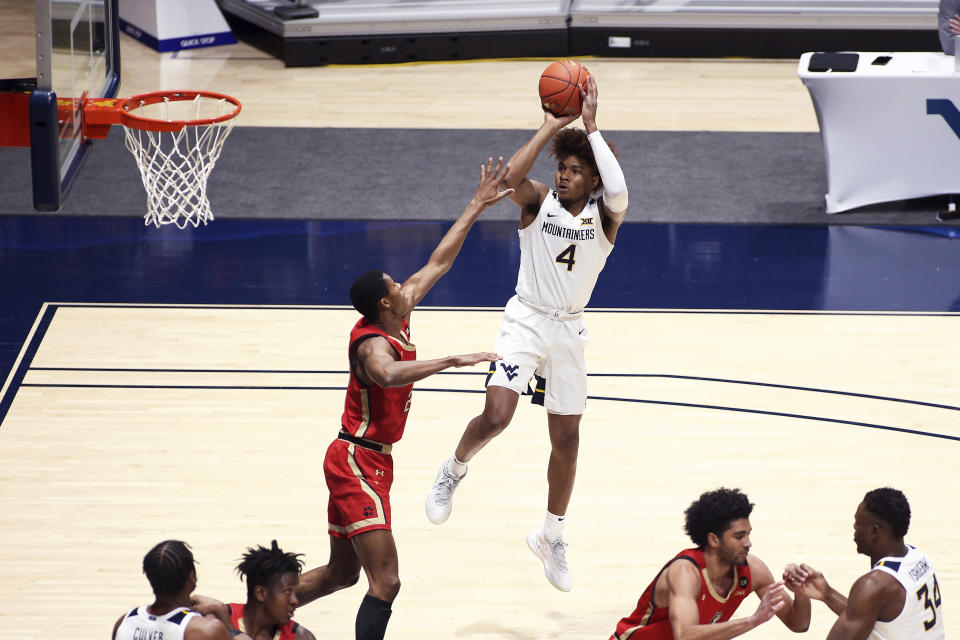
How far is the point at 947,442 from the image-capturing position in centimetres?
753

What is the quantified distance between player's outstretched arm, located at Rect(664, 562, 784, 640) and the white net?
5.56 metres

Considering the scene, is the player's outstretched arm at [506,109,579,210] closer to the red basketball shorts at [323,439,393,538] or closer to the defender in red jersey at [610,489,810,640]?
the red basketball shorts at [323,439,393,538]

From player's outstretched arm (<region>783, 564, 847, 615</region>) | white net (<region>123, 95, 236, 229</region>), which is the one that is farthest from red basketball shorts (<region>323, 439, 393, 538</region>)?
white net (<region>123, 95, 236, 229</region>)

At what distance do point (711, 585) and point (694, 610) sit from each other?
0.19m

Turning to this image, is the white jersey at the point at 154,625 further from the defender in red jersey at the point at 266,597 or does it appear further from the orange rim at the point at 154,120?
the orange rim at the point at 154,120

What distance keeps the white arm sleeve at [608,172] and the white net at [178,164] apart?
164 inches

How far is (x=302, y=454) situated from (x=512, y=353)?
2.00 metres

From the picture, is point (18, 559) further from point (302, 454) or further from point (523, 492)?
point (523, 492)

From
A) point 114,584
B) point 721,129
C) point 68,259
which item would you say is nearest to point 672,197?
point 721,129

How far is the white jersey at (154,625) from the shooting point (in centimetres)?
420

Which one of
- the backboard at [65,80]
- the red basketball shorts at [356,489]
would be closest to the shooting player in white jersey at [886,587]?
the red basketball shorts at [356,489]

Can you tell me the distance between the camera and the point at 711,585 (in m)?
4.70

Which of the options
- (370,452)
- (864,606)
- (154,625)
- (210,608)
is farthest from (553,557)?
(154,625)

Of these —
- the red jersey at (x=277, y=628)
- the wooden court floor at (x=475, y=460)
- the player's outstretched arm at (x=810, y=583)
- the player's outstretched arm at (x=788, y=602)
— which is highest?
the player's outstretched arm at (x=810, y=583)
